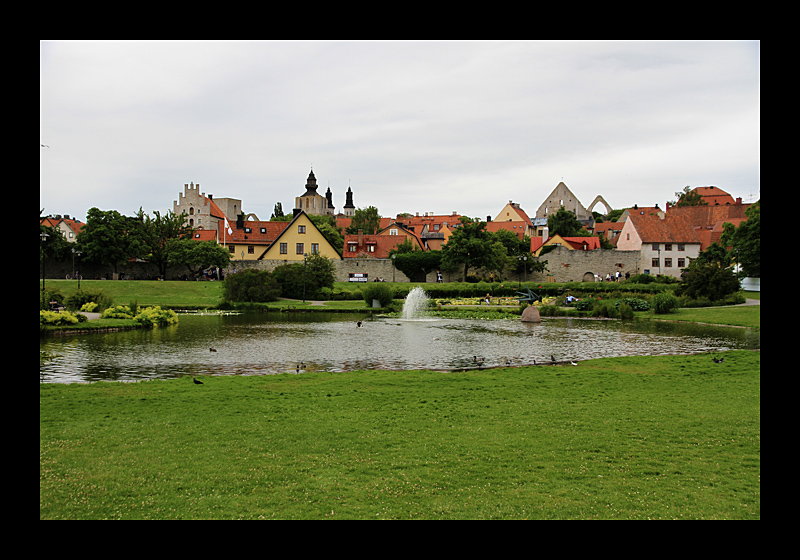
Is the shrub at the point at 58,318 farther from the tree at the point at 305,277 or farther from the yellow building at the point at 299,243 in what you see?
the yellow building at the point at 299,243

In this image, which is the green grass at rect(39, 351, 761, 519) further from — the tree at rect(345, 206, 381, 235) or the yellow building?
the tree at rect(345, 206, 381, 235)

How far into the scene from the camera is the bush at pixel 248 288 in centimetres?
4012

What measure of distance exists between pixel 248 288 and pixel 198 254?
19892 millimetres

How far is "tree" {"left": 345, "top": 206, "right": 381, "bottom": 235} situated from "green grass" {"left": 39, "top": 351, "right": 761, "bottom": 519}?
81.1 metres

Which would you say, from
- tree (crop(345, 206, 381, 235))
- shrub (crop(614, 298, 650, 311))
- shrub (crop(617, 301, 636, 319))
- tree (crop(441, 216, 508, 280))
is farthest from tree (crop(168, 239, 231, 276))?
shrub (crop(617, 301, 636, 319))

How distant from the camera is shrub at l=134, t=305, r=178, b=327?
24.8 metres

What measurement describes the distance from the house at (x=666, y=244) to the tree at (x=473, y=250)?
2081cm

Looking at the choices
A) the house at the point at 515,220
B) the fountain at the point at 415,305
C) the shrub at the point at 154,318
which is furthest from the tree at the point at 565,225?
the shrub at the point at 154,318

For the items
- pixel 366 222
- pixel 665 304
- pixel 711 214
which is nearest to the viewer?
pixel 665 304

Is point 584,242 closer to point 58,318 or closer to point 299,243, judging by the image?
point 299,243

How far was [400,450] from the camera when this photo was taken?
6848 millimetres

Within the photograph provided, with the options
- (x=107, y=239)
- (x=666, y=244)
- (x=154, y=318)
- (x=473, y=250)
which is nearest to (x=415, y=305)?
(x=154, y=318)

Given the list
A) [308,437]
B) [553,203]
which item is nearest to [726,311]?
[308,437]
